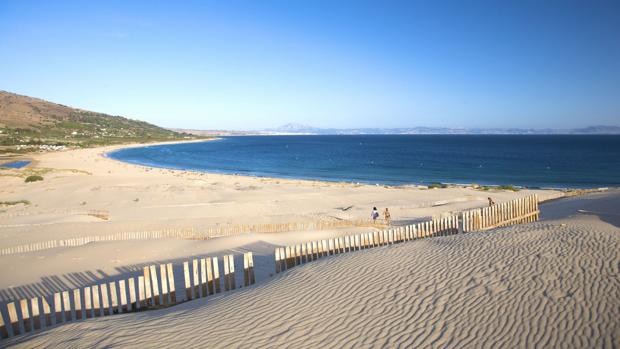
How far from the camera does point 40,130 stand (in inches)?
4530

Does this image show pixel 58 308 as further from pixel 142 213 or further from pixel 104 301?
pixel 142 213

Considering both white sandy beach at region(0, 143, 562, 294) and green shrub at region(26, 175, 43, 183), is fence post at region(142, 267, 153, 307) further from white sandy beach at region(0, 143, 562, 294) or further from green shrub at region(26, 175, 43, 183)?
green shrub at region(26, 175, 43, 183)

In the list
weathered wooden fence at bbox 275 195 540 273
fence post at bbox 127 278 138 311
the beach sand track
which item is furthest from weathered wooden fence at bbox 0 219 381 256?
fence post at bbox 127 278 138 311

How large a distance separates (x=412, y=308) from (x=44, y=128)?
145 m

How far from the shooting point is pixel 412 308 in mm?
7020

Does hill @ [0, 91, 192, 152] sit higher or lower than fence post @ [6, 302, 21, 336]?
higher

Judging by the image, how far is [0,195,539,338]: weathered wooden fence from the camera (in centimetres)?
730

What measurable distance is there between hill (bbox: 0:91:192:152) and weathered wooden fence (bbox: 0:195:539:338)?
8445 cm

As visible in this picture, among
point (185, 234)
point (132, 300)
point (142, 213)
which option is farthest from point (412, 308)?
point (142, 213)

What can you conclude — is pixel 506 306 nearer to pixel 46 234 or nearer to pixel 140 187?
pixel 46 234

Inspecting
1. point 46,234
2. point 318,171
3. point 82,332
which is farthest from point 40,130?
point 82,332

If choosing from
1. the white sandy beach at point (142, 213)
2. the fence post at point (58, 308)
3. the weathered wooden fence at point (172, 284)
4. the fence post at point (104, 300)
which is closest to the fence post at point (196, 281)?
the weathered wooden fence at point (172, 284)

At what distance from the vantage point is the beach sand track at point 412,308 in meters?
6.10

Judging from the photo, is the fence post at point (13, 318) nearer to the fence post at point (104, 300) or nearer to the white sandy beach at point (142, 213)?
the fence post at point (104, 300)
